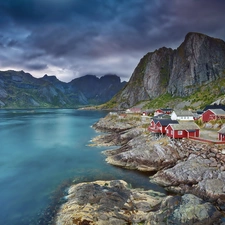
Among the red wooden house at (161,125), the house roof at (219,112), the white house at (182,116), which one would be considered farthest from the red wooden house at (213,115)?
the red wooden house at (161,125)

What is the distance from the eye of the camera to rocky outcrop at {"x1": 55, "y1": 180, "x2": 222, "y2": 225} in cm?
2348

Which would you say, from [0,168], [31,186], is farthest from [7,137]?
[31,186]

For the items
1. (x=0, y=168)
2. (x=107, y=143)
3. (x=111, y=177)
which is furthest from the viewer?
(x=107, y=143)

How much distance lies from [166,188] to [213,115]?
48.8m

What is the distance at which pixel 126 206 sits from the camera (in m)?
27.0

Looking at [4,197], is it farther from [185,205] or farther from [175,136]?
[175,136]

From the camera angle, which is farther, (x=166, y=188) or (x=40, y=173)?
(x=40, y=173)

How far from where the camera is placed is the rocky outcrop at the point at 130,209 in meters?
23.5

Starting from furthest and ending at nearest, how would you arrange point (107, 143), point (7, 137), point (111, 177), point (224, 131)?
point (7, 137) → point (107, 143) → point (224, 131) → point (111, 177)

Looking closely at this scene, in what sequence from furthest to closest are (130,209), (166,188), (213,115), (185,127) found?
(213,115)
(185,127)
(166,188)
(130,209)

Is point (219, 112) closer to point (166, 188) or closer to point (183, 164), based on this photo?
point (183, 164)

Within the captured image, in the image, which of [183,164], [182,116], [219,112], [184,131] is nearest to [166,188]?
[183,164]

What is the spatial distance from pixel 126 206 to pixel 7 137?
72747mm

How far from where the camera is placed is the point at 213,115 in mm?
74250
